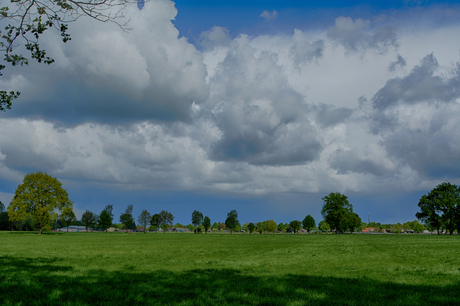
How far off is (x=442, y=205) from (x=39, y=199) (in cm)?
12227

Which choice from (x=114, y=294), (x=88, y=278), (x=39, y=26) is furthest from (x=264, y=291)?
(x=39, y=26)

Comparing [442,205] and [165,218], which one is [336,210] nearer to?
[442,205]

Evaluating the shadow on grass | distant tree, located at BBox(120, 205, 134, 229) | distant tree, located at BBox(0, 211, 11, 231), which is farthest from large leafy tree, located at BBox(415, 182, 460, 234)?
distant tree, located at BBox(0, 211, 11, 231)

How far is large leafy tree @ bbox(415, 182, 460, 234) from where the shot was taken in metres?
97.4

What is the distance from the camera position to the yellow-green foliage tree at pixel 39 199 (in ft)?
254

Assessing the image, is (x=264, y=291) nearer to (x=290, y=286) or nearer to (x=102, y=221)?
(x=290, y=286)

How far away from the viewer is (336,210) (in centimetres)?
12912

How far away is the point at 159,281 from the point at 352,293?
25.3ft

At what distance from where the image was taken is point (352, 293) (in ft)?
35.7

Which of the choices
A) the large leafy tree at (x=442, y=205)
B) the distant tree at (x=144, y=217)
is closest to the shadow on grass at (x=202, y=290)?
the large leafy tree at (x=442, y=205)

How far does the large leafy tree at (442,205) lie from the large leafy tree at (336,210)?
28233 millimetres

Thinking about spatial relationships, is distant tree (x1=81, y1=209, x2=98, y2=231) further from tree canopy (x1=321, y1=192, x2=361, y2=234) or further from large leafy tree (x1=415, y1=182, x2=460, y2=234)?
large leafy tree (x1=415, y1=182, x2=460, y2=234)

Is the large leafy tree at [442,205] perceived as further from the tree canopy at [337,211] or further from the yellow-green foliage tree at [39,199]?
the yellow-green foliage tree at [39,199]

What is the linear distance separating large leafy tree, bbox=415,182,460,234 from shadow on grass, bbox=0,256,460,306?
107m
